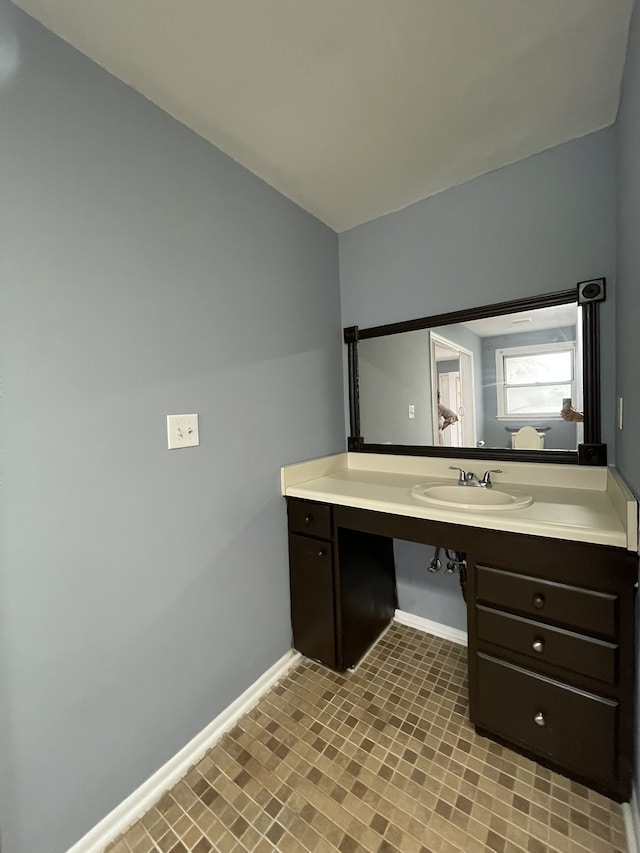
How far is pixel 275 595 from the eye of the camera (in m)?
1.65

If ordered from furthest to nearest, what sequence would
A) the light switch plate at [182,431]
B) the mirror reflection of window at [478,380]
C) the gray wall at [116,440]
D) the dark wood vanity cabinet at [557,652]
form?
the mirror reflection of window at [478,380] < the light switch plate at [182,431] < the dark wood vanity cabinet at [557,652] < the gray wall at [116,440]

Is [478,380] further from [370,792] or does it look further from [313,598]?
[370,792]

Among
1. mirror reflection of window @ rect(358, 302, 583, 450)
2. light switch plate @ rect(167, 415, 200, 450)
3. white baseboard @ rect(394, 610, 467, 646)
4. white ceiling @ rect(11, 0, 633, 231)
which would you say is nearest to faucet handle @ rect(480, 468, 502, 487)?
mirror reflection of window @ rect(358, 302, 583, 450)

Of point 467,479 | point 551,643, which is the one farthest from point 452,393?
point 551,643

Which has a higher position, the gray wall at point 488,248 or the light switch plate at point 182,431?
the gray wall at point 488,248

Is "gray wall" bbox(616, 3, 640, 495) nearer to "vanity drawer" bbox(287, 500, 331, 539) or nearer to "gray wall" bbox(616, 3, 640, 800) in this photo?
"gray wall" bbox(616, 3, 640, 800)

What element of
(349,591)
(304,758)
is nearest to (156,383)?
(349,591)

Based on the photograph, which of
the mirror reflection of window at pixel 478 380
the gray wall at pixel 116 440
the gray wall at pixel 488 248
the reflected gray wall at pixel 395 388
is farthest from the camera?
the reflected gray wall at pixel 395 388

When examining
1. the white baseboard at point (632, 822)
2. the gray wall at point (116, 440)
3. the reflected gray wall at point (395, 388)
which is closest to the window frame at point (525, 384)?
the reflected gray wall at point (395, 388)

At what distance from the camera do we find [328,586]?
5.19ft

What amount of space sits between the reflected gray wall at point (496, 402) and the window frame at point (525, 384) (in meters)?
0.01

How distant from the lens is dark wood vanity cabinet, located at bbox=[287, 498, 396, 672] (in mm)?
1573

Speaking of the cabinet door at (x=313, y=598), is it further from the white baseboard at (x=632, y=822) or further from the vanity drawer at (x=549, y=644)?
the white baseboard at (x=632, y=822)

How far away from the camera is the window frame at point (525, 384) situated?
1.47 meters
